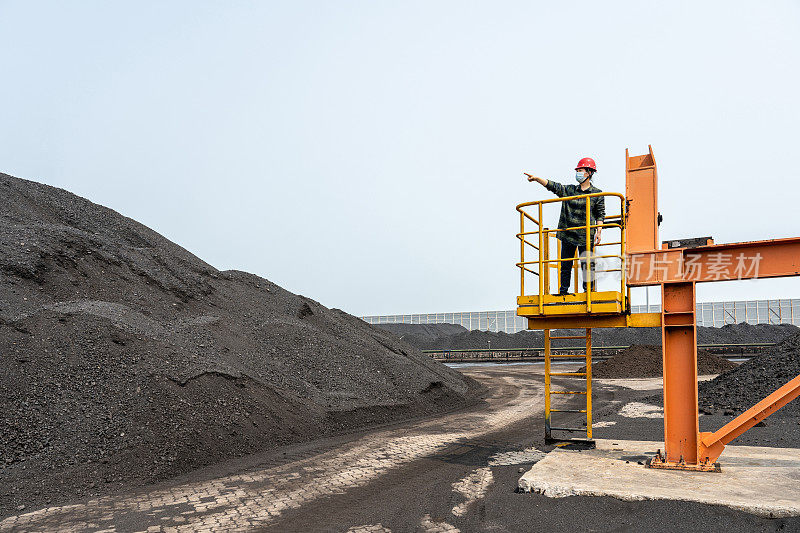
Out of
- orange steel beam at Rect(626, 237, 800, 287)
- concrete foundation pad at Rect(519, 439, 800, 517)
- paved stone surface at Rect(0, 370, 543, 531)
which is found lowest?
paved stone surface at Rect(0, 370, 543, 531)

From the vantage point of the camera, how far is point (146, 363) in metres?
8.73

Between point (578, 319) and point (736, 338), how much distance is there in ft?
128

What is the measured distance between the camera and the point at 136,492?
21.0 feet

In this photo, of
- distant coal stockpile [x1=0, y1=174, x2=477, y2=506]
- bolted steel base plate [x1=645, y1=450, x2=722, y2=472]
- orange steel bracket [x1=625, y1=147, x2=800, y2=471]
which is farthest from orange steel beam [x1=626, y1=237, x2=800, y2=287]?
distant coal stockpile [x1=0, y1=174, x2=477, y2=506]

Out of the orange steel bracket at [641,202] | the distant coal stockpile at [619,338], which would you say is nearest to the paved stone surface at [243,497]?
the orange steel bracket at [641,202]

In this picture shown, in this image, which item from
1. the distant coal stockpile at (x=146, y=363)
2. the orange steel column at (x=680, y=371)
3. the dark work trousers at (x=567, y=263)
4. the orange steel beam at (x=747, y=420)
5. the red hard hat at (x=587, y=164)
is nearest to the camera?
the orange steel beam at (x=747, y=420)

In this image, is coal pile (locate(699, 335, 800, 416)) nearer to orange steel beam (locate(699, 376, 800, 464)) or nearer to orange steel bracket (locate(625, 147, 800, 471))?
orange steel beam (locate(699, 376, 800, 464))

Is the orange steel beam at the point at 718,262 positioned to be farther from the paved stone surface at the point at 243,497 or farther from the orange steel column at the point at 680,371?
the paved stone surface at the point at 243,497

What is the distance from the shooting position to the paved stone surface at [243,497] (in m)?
5.27

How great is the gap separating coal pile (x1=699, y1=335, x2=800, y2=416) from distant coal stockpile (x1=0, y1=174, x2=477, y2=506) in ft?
20.0

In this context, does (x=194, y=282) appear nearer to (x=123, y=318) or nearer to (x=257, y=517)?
(x=123, y=318)

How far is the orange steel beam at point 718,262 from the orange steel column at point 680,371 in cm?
17

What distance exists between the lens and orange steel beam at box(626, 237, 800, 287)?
6.05 metres

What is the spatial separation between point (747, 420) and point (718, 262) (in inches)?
69.2
